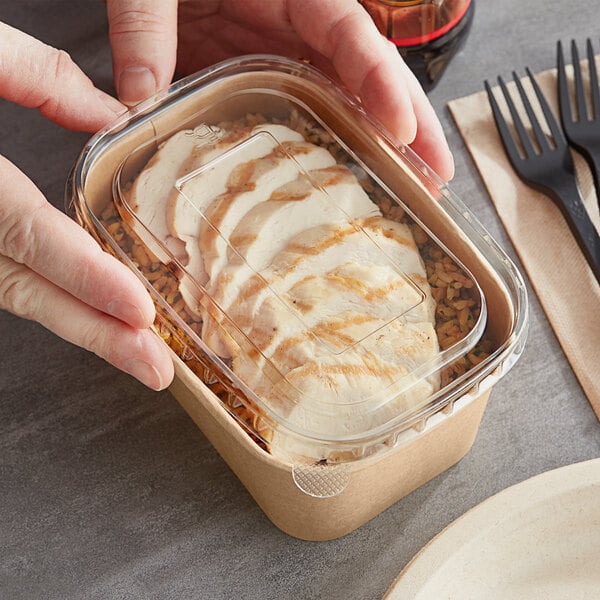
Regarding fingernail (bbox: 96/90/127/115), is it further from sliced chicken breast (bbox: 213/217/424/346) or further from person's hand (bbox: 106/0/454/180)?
sliced chicken breast (bbox: 213/217/424/346)

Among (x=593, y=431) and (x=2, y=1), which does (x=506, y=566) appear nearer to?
(x=593, y=431)

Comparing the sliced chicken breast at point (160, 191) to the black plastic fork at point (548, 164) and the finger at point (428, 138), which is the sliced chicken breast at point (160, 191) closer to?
the finger at point (428, 138)

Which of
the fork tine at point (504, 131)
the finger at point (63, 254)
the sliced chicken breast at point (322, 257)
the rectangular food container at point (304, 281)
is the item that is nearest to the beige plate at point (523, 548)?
the rectangular food container at point (304, 281)

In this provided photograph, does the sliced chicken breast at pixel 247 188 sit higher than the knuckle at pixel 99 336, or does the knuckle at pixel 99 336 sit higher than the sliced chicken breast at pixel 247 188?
the sliced chicken breast at pixel 247 188

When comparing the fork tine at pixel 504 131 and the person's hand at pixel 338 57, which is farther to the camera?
the fork tine at pixel 504 131

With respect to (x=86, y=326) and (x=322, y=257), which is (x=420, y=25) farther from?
(x=86, y=326)

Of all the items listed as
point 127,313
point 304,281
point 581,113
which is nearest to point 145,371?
point 127,313

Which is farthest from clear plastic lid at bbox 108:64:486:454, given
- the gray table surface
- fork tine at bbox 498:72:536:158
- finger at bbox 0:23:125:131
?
fork tine at bbox 498:72:536:158

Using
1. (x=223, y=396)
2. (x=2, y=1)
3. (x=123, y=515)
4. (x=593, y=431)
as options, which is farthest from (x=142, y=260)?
(x=2, y=1)
